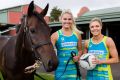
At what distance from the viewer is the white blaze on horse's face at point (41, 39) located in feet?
13.4

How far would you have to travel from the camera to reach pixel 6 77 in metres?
5.69

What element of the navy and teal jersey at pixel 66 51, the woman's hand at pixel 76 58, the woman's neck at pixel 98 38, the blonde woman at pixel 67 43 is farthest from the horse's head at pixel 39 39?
the woman's neck at pixel 98 38

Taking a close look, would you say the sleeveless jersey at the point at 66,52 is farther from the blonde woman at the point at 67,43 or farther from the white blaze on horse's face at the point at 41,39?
the white blaze on horse's face at the point at 41,39

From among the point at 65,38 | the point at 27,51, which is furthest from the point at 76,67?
the point at 27,51

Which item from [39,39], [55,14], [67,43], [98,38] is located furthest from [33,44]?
[55,14]

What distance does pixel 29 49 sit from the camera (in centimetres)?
461

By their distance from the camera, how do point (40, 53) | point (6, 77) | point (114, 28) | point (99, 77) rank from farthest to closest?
point (114, 28) → point (6, 77) → point (99, 77) → point (40, 53)

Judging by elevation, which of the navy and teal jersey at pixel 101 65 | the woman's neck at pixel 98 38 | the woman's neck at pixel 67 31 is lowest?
the navy and teal jersey at pixel 101 65

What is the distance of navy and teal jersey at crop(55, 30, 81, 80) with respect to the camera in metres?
4.99

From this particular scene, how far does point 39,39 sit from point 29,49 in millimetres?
422

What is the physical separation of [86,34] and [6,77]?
67.2ft

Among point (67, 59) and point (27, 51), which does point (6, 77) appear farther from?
point (67, 59)

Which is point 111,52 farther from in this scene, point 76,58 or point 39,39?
point 39,39

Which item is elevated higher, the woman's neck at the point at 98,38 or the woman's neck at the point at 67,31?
the woman's neck at the point at 67,31
